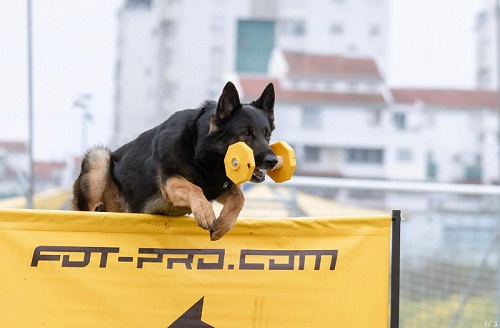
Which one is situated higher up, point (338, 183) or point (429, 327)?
point (338, 183)

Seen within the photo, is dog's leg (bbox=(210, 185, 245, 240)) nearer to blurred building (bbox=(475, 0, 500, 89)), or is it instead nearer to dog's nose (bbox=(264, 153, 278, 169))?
dog's nose (bbox=(264, 153, 278, 169))

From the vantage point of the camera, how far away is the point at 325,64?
41.7 meters

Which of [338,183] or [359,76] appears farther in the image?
[359,76]

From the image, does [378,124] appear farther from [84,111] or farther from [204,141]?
[204,141]

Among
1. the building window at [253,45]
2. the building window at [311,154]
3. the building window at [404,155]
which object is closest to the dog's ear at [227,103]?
the building window at [311,154]

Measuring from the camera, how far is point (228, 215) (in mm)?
3227

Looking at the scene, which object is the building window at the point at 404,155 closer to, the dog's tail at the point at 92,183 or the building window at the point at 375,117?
the building window at the point at 375,117

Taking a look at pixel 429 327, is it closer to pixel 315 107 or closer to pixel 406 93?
pixel 315 107

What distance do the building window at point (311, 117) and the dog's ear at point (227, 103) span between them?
33710mm

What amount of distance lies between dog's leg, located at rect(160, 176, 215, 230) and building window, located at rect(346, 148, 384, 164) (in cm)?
3449

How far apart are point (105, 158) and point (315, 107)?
34.6 meters

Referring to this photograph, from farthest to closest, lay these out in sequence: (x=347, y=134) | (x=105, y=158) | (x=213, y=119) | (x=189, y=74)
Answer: (x=189, y=74), (x=347, y=134), (x=105, y=158), (x=213, y=119)

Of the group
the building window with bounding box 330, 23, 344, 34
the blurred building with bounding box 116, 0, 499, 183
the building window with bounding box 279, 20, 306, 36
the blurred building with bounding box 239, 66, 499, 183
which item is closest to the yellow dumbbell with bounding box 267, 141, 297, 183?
the blurred building with bounding box 116, 0, 499, 183

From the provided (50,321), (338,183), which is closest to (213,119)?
(50,321)
